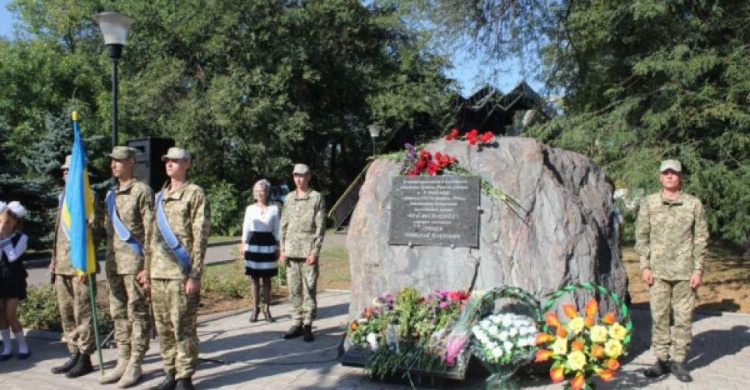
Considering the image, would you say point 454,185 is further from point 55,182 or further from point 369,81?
point 369,81

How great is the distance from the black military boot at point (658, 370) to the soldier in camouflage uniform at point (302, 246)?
3.42 m

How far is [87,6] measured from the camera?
1105 inches

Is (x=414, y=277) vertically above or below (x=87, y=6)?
below

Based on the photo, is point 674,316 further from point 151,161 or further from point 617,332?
point 151,161

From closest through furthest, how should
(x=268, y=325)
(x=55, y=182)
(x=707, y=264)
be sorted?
(x=268, y=325)
(x=707, y=264)
(x=55, y=182)

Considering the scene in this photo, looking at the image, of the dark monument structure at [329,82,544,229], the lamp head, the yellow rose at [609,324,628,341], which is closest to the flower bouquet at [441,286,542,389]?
the yellow rose at [609,324,628,341]

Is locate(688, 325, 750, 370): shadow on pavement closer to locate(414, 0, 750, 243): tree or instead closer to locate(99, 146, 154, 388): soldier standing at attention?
locate(414, 0, 750, 243): tree

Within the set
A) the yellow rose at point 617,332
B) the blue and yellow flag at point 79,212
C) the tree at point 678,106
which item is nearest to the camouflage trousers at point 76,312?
the blue and yellow flag at point 79,212

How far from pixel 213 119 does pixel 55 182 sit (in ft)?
28.2

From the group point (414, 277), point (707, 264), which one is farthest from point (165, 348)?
point (707, 264)

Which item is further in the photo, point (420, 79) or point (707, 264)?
point (420, 79)

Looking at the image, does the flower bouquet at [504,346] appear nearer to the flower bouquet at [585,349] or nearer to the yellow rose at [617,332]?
the flower bouquet at [585,349]

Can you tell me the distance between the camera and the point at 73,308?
5.80m

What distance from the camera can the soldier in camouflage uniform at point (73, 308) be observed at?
18.3 ft
